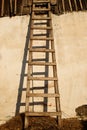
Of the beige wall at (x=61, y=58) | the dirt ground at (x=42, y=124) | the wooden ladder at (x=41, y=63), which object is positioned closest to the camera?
the dirt ground at (x=42, y=124)

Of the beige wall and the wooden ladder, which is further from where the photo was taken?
the beige wall

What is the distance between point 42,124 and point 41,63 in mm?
1343

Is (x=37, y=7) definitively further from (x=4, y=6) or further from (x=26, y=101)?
(x=26, y=101)

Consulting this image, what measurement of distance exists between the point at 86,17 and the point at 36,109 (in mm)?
2577

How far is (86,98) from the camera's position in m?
6.02

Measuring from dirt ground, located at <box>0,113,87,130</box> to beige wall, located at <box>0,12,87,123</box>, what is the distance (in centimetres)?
23

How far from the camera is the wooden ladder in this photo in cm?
557

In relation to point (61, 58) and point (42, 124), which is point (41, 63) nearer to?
point (61, 58)

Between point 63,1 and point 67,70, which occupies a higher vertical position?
point 63,1

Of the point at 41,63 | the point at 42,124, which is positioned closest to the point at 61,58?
the point at 41,63

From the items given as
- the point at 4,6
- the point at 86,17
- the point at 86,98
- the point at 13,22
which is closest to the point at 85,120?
the point at 86,98

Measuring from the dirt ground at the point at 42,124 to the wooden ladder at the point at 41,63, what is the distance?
154mm

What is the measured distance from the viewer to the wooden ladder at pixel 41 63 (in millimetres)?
5566

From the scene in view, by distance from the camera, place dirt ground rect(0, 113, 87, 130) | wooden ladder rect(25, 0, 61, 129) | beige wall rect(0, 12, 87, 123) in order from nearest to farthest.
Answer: dirt ground rect(0, 113, 87, 130)
wooden ladder rect(25, 0, 61, 129)
beige wall rect(0, 12, 87, 123)
